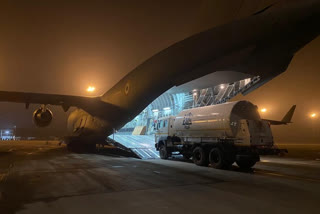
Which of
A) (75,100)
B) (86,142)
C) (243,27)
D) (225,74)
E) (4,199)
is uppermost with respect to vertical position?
(225,74)

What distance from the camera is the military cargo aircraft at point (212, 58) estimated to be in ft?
31.8

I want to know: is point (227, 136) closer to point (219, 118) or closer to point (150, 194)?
point (219, 118)

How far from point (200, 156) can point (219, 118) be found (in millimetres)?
2511

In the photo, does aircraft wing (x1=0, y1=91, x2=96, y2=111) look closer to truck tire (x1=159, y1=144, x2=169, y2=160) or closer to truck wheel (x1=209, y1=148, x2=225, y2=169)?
truck tire (x1=159, y1=144, x2=169, y2=160)

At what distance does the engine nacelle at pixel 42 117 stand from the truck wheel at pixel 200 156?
1090 centimetres

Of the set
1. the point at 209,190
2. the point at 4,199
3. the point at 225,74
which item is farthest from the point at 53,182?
the point at 225,74

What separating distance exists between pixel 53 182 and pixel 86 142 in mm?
13083

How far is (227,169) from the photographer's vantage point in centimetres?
1352

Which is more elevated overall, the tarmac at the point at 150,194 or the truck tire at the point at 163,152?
the truck tire at the point at 163,152

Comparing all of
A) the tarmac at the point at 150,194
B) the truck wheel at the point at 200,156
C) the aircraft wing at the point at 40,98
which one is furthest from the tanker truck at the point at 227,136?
the aircraft wing at the point at 40,98

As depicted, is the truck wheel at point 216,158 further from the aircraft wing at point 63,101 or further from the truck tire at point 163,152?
the aircraft wing at point 63,101

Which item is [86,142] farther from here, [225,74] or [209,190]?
[209,190]

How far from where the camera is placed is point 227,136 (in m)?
13.8

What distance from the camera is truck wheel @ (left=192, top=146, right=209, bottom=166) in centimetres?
1475
